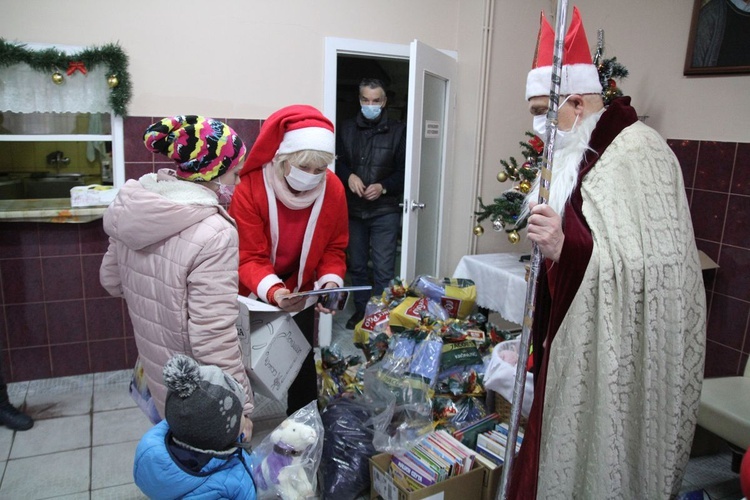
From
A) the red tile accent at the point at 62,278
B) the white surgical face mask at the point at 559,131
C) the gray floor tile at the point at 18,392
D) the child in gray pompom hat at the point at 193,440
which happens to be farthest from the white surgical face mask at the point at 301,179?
the gray floor tile at the point at 18,392

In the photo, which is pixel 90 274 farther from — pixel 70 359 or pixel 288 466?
pixel 288 466

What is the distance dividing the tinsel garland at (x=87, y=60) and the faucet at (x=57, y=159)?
499mm

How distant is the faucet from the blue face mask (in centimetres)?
174

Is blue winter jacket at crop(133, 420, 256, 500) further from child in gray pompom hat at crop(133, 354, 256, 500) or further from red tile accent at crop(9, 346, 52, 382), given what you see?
red tile accent at crop(9, 346, 52, 382)

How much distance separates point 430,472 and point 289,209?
1.03 meters

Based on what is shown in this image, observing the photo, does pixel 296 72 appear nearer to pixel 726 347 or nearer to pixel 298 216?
pixel 298 216

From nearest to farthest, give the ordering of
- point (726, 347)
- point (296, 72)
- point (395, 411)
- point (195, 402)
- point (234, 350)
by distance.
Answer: point (195, 402) < point (234, 350) < point (395, 411) < point (726, 347) < point (296, 72)

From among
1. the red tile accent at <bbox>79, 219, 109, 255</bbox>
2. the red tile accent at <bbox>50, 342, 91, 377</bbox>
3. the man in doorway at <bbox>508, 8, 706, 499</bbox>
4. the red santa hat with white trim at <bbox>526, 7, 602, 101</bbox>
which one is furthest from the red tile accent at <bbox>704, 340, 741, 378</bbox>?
the red tile accent at <bbox>50, 342, 91, 377</bbox>

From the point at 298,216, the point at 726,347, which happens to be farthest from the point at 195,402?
the point at 726,347

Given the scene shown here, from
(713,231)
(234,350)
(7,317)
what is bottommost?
(7,317)

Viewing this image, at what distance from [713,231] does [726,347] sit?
0.56 meters

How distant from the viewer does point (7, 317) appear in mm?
2936

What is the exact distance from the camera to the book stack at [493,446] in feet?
6.69

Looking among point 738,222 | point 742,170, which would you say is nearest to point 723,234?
point 738,222
